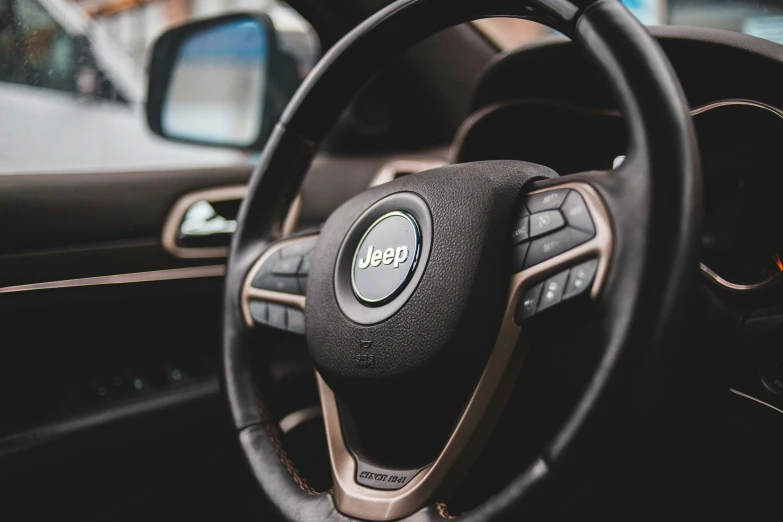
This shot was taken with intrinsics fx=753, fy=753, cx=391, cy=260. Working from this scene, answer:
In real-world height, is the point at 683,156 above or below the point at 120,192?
above

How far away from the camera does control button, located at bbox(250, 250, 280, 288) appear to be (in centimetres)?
102

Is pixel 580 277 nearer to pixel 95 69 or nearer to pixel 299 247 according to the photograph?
pixel 299 247

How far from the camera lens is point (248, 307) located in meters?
1.02

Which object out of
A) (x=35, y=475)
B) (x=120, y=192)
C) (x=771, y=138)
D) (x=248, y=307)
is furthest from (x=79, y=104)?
(x=771, y=138)

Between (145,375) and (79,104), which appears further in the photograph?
(79,104)

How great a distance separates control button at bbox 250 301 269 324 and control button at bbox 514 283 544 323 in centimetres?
40

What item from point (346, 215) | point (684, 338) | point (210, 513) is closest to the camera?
point (684, 338)

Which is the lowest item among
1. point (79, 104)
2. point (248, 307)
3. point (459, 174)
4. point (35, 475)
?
point (35, 475)

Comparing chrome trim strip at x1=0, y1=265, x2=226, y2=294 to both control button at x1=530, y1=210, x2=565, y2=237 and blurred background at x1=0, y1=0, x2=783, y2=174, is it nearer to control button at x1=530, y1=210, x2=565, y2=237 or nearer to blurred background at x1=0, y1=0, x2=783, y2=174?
blurred background at x1=0, y1=0, x2=783, y2=174

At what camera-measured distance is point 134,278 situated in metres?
1.56

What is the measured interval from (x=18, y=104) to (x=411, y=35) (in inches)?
57.6

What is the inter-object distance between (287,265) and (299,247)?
29mm

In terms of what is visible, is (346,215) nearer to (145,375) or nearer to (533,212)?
(533,212)

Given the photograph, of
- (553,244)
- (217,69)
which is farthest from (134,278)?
(553,244)
